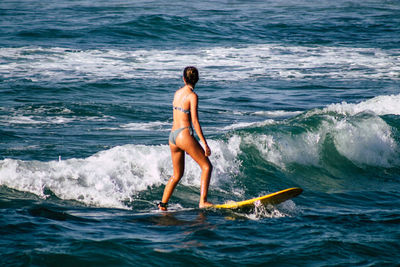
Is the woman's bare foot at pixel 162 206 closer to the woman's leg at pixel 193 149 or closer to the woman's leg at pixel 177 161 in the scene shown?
the woman's leg at pixel 177 161

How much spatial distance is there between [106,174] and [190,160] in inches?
59.5

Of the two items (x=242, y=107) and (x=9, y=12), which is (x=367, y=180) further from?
(x=9, y=12)

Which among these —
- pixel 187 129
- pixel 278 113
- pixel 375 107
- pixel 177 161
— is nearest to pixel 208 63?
pixel 278 113

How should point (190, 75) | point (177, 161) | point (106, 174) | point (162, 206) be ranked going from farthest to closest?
point (106, 174) < point (162, 206) < point (177, 161) < point (190, 75)

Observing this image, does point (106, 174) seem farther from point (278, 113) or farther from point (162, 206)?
point (278, 113)

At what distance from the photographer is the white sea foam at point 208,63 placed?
822 inches

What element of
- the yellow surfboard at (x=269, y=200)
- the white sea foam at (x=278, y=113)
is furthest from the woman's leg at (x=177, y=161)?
the white sea foam at (x=278, y=113)

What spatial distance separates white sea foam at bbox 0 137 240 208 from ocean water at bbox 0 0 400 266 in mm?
27

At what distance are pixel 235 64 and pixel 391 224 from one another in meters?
17.4

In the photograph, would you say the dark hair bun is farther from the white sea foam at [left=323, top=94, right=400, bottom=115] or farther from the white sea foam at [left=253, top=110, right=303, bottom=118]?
the white sea foam at [left=253, top=110, right=303, bottom=118]

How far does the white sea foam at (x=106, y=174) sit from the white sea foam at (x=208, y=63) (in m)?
10.3

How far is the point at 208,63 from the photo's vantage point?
79.2 feet

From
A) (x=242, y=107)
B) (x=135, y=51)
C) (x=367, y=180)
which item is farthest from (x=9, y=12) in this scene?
(x=367, y=180)

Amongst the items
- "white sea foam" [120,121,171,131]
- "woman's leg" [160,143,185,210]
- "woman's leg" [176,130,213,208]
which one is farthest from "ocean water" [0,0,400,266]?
"woman's leg" [176,130,213,208]
